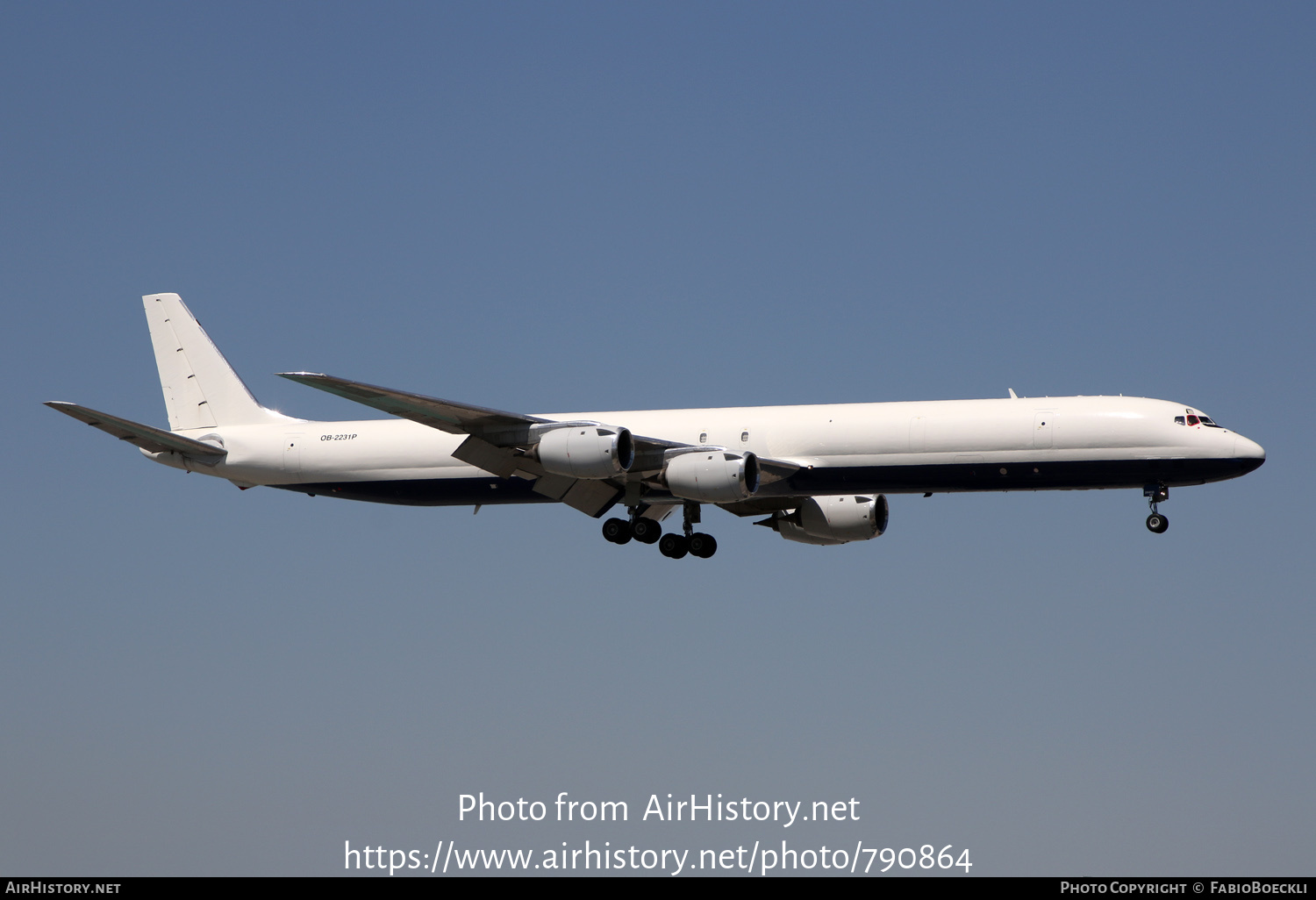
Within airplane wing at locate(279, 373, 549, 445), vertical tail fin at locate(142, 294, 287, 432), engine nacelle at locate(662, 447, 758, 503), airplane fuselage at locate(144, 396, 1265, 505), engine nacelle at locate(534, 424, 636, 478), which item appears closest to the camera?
airplane wing at locate(279, 373, 549, 445)

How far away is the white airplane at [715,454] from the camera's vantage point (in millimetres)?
47000

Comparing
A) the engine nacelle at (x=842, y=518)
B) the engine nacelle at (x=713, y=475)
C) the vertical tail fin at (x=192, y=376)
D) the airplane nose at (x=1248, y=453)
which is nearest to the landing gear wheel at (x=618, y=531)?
the engine nacelle at (x=713, y=475)

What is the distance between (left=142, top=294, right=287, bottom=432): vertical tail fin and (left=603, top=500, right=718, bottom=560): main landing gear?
43.4ft

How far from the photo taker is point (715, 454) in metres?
48.3

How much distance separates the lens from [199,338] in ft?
196

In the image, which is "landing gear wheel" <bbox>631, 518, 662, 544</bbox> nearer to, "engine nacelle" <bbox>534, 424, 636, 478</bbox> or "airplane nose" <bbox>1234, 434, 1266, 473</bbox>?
"engine nacelle" <bbox>534, 424, 636, 478</bbox>

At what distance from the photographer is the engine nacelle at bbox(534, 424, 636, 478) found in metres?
47.3

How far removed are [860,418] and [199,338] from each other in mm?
25489

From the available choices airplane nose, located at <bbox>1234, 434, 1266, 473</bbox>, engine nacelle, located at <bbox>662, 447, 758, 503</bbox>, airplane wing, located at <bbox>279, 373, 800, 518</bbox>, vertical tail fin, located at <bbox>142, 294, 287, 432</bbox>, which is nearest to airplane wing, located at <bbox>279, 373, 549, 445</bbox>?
airplane wing, located at <bbox>279, 373, 800, 518</bbox>

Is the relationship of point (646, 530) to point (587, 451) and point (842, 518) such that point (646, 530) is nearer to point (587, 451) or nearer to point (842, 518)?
point (587, 451)
